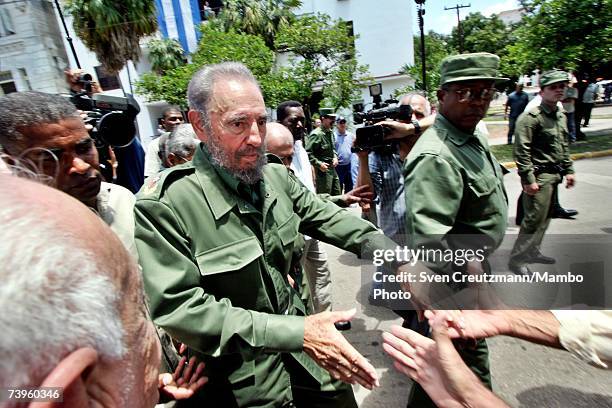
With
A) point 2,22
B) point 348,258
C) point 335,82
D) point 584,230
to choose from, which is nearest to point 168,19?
point 335,82

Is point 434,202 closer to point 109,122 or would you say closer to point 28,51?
point 109,122

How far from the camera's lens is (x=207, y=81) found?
163 centimetres

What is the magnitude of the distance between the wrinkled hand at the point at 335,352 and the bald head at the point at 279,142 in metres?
1.95

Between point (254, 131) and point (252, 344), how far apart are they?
2.91ft

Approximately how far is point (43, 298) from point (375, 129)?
2.21 m

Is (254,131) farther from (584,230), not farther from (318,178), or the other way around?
(584,230)

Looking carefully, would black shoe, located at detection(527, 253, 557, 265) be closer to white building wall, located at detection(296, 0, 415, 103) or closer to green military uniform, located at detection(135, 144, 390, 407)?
green military uniform, located at detection(135, 144, 390, 407)

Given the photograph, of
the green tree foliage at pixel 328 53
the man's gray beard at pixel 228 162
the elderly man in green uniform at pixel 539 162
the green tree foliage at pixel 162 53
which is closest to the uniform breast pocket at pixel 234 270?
the man's gray beard at pixel 228 162

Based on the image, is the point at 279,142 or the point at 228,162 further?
the point at 279,142

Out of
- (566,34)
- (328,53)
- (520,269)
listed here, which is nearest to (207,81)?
(520,269)

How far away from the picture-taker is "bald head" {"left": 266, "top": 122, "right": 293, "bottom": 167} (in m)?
3.08

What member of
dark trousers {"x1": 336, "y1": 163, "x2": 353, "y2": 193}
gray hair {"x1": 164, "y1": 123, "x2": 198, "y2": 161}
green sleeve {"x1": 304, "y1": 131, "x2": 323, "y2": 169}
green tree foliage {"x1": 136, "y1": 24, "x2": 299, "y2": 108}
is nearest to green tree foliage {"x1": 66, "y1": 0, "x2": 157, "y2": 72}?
green tree foliage {"x1": 136, "y1": 24, "x2": 299, "y2": 108}

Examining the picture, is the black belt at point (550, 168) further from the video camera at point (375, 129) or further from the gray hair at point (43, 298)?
the gray hair at point (43, 298)

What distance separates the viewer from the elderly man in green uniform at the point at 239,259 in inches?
50.9
